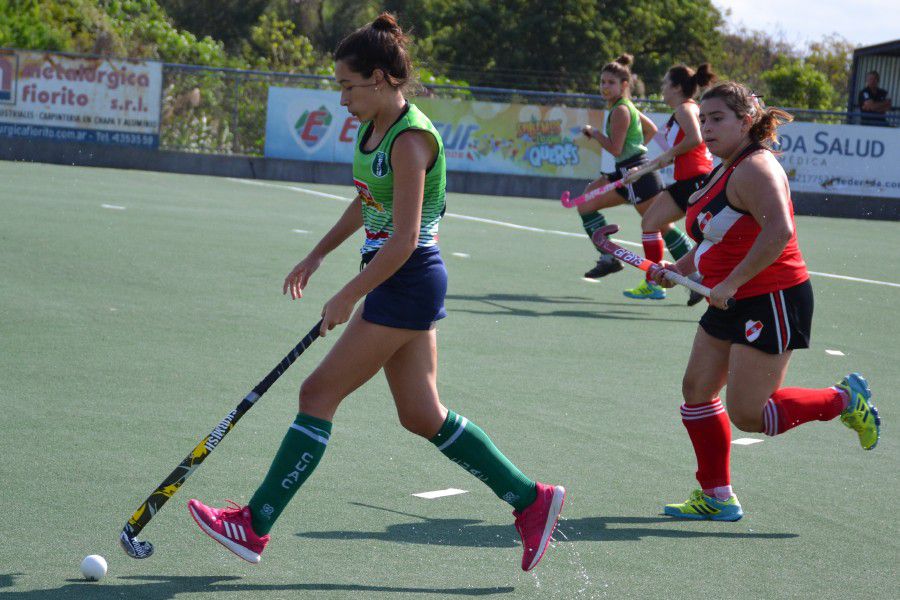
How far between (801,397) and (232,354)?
3654mm

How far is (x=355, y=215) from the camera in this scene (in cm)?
459

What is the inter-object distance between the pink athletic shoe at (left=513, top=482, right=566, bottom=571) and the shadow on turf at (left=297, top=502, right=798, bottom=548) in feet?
0.93

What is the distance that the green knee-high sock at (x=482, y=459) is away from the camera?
429 cm

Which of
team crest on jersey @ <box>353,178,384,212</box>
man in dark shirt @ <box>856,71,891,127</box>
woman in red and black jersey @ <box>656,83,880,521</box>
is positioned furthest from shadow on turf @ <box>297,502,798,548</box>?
man in dark shirt @ <box>856,71,891,127</box>

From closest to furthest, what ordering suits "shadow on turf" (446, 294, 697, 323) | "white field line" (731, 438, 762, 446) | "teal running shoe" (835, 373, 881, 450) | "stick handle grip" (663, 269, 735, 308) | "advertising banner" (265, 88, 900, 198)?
1. "stick handle grip" (663, 269, 735, 308)
2. "teal running shoe" (835, 373, 881, 450)
3. "white field line" (731, 438, 762, 446)
4. "shadow on turf" (446, 294, 697, 323)
5. "advertising banner" (265, 88, 900, 198)

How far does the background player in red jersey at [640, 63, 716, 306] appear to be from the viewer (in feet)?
34.3

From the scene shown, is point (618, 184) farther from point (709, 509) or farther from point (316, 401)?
point (316, 401)

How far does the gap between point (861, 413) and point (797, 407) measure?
401 mm

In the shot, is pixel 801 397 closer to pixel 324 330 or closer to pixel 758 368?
pixel 758 368

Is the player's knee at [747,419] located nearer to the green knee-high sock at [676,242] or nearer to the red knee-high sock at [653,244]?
the red knee-high sock at [653,244]

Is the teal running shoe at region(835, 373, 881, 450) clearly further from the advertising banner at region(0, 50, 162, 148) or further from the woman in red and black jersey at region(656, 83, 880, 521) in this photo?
the advertising banner at region(0, 50, 162, 148)

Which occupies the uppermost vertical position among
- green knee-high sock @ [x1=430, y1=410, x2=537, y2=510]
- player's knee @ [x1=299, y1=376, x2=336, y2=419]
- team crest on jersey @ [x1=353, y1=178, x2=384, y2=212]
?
team crest on jersey @ [x1=353, y1=178, x2=384, y2=212]

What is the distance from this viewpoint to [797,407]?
5066mm

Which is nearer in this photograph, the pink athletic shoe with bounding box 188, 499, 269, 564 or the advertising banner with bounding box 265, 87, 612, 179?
the pink athletic shoe with bounding box 188, 499, 269, 564
